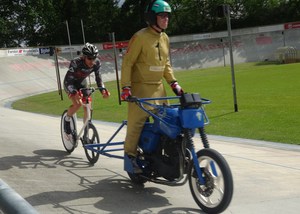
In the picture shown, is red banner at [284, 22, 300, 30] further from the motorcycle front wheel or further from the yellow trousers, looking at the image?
the motorcycle front wheel

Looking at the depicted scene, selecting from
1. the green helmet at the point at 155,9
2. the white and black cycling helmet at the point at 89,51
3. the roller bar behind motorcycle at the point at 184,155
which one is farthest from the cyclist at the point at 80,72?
the roller bar behind motorcycle at the point at 184,155

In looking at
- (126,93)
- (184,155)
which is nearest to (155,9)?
(126,93)

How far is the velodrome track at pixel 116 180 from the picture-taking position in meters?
4.95

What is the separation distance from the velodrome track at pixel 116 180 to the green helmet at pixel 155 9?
2.08 meters

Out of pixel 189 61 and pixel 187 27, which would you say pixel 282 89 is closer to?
pixel 189 61

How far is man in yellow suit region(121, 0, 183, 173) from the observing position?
17.5 ft

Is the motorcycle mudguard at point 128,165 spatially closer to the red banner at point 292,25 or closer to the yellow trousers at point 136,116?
the yellow trousers at point 136,116

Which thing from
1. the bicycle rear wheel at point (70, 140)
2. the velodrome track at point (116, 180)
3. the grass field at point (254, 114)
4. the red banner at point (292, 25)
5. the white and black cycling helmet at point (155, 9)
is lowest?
the grass field at point (254, 114)

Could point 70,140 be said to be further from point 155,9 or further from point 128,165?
point 155,9

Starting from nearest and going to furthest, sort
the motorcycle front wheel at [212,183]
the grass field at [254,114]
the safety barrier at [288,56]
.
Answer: the motorcycle front wheel at [212,183] → the grass field at [254,114] → the safety barrier at [288,56]

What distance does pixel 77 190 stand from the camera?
18.3 feet

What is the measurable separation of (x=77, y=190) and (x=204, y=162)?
1.75 meters

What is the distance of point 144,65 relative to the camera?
5.50 metres

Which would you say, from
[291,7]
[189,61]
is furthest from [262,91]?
[291,7]
